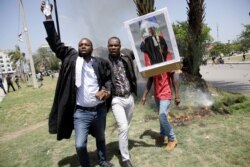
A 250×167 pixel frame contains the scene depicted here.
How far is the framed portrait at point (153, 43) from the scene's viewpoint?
14.2 feet

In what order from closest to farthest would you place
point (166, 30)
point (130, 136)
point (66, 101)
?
point (66, 101)
point (166, 30)
point (130, 136)

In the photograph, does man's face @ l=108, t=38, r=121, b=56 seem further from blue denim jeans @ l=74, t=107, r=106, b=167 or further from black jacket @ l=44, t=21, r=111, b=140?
blue denim jeans @ l=74, t=107, r=106, b=167

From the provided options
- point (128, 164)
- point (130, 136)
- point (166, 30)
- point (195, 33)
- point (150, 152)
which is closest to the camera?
point (128, 164)

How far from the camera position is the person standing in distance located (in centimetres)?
406

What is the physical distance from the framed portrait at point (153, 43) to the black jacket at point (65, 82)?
0.72 m

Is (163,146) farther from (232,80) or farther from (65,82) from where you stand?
(232,80)

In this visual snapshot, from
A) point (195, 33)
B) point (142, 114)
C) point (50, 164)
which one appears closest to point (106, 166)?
point (50, 164)

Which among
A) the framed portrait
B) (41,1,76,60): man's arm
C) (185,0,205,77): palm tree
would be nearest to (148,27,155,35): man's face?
the framed portrait

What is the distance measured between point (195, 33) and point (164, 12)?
5586 mm

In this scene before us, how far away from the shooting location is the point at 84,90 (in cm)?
380

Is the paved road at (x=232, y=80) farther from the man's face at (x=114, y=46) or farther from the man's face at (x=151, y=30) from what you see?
the man's face at (x=114, y=46)

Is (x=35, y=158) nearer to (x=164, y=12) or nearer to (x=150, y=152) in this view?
(x=150, y=152)

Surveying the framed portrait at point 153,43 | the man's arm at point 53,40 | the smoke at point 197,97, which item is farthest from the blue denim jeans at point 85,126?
the smoke at point 197,97

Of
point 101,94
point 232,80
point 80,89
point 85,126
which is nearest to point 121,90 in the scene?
point 101,94
